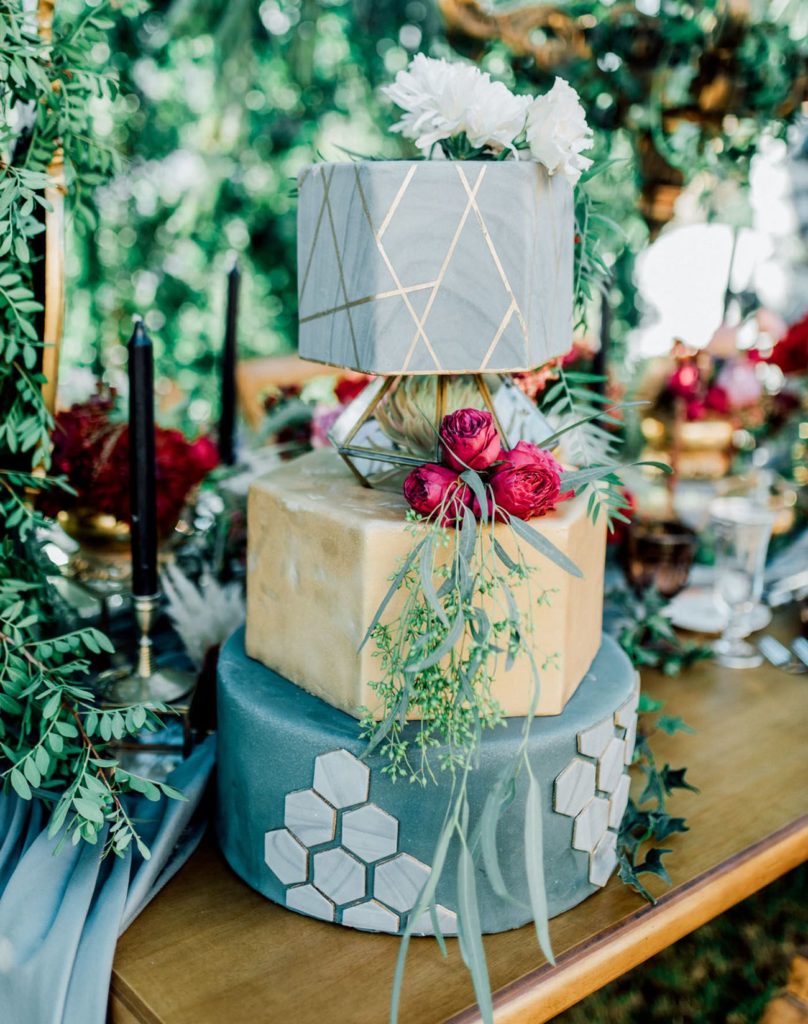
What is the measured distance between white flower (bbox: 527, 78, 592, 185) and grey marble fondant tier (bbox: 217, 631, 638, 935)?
0.46m

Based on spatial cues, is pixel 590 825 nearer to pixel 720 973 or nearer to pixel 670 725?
pixel 670 725

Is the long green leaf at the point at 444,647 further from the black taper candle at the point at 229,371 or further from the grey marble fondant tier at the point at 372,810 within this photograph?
the black taper candle at the point at 229,371

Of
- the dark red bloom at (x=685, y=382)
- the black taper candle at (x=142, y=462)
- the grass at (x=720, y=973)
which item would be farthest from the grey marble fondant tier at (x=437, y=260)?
the grass at (x=720, y=973)

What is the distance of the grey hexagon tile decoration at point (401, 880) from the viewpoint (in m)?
0.77

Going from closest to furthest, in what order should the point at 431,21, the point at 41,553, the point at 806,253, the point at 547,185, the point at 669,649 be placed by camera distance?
the point at 547,185 → the point at 41,553 → the point at 669,649 → the point at 431,21 → the point at 806,253

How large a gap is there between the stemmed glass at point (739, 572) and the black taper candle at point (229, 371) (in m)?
0.69

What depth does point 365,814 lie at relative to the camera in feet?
2.54

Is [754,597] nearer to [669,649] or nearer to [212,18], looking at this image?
[669,649]

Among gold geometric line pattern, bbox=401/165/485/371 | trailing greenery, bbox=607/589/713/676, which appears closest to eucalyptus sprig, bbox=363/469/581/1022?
gold geometric line pattern, bbox=401/165/485/371

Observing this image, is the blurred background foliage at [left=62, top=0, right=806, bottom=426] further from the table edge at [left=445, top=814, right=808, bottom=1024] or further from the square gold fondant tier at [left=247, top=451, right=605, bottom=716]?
the table edge at [left=445, top=814, right=808, bottom=1024]

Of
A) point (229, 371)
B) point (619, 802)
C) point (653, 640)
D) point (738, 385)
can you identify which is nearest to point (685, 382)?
point (738, 385)

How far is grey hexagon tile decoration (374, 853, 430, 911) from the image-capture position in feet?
2.54

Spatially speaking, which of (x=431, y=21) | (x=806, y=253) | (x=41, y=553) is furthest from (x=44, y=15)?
(x=806, y=253)

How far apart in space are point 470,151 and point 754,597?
30.9 inches
